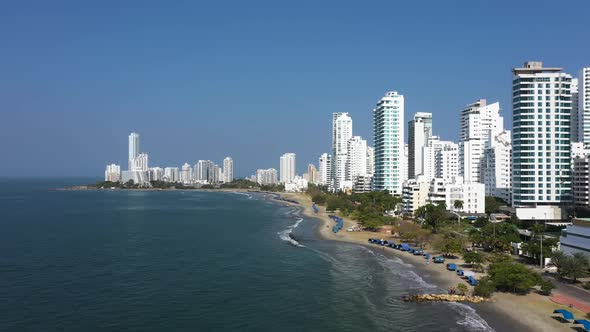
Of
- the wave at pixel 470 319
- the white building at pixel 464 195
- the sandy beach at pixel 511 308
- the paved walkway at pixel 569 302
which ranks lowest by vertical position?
the wave at pixel 470 319

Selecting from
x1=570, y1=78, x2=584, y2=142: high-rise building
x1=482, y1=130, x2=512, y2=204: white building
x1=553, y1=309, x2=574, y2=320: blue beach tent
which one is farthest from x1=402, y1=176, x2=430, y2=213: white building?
x1=553, y1=309, x2=574, y2=320: blue beach tent

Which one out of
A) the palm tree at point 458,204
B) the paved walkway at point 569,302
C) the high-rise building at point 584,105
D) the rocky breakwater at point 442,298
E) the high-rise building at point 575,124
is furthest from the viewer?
the high-rise building at point 575,124

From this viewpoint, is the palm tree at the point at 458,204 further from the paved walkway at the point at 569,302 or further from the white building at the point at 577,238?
the paved walkway at the point at 569,302

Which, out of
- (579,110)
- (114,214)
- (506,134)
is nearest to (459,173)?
(506,134)

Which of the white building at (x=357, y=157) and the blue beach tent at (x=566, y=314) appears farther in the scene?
the white building at (x=357, y=157)

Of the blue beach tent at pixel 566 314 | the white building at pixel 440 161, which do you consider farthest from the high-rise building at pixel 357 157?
the blue beach tent at pixel 566 314

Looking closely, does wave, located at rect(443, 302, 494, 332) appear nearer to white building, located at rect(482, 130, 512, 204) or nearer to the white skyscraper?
the white skyscraper

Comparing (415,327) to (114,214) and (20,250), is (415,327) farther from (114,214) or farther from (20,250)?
(114,214)
